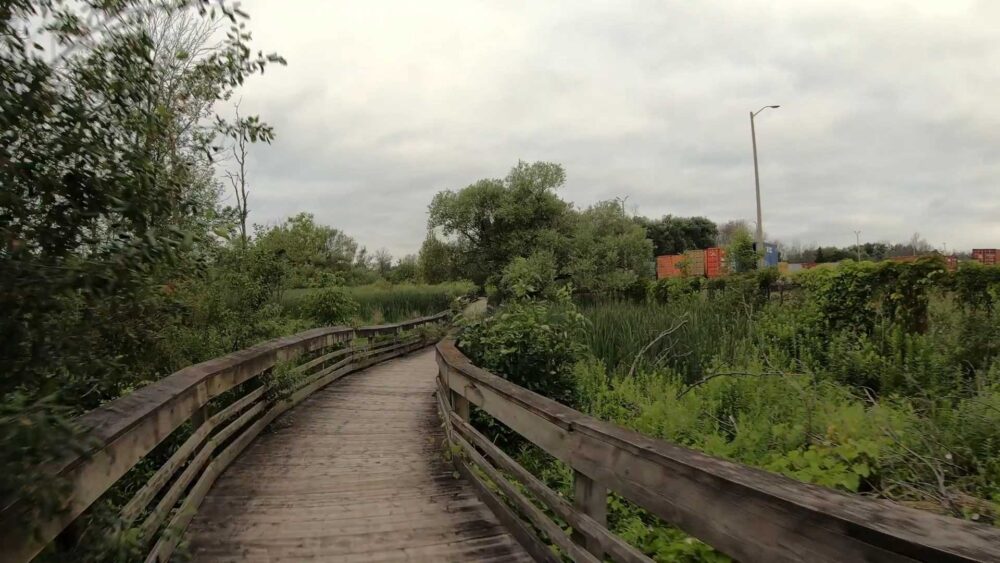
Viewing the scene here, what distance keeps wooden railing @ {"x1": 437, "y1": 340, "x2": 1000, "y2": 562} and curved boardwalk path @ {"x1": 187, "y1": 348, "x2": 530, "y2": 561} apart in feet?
1.70

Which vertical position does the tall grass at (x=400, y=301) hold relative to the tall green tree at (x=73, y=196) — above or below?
below

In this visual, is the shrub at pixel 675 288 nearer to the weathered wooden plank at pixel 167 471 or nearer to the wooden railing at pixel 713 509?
the weathered wooden plank at pixel 167 471

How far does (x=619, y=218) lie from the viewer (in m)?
Answer: 35.1

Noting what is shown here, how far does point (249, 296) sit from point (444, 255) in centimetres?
2510

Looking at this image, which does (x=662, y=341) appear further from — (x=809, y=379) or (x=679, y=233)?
(x=679, y=233)

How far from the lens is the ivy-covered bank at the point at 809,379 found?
3.46 metres

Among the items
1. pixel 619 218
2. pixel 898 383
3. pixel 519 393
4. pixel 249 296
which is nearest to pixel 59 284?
pixel 519 393

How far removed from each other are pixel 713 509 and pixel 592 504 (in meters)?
0.81

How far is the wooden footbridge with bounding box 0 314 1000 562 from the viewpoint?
1.37 m

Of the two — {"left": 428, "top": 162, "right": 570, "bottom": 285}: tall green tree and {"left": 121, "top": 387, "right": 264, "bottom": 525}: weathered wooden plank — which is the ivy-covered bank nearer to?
{"left": 121, "top": 387, "right": 264, "bottom": 525}: weathered wooden plank

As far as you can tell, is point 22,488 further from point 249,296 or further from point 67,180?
point 249,296

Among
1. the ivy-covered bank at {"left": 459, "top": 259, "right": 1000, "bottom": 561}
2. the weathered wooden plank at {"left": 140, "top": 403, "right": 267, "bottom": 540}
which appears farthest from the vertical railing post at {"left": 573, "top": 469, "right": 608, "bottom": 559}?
the weathered wooden plank at {"left": 140, "top": 403, "right": 267, "bottom": 540}

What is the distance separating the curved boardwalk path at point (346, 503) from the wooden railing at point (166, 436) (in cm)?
20

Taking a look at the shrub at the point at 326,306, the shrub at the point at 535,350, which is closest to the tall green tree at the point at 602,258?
the shrub at the point at 326,306
